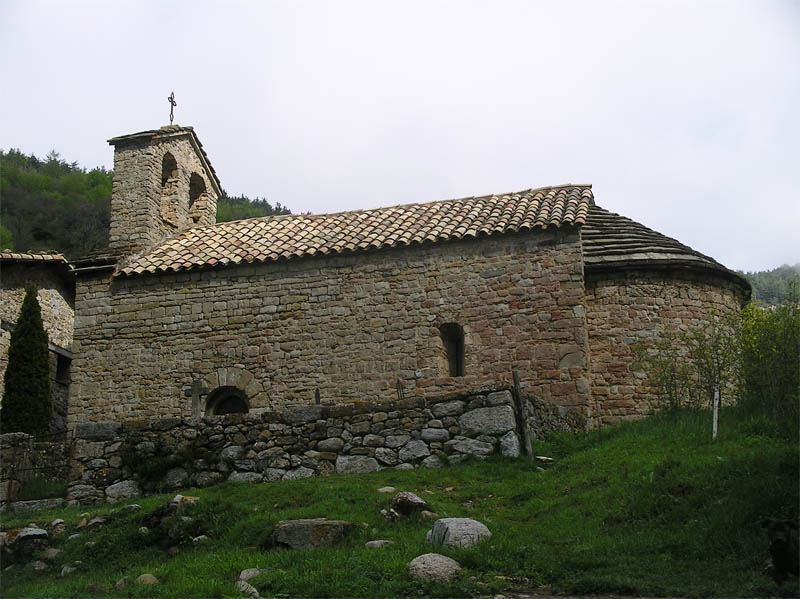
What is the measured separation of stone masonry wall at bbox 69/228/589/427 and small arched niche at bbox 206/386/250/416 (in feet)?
0.84

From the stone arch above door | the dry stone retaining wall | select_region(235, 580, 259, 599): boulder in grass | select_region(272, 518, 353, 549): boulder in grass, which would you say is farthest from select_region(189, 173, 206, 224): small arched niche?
select_region(235, 580, 259, 599): boulder in grass

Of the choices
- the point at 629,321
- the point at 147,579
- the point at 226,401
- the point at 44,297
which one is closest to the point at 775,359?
the point at 629,321

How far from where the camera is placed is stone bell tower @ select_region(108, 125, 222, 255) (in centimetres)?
2036

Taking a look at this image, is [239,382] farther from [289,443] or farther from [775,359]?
[775,359]

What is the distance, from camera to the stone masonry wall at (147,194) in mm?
20344

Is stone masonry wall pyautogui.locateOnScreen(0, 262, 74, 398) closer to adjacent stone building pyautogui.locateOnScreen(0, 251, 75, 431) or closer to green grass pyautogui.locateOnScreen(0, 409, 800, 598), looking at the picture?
adjacent stone building pyautogui.locateOnScreen(0, 251, 75, 431)

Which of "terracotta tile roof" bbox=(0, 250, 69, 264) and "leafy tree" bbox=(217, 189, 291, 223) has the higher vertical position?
"leafy tree" bbox=(217, 189, 291, 223)

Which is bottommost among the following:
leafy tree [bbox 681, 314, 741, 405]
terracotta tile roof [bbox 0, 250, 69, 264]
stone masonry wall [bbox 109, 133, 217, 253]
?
leafy tree [bbox 681, 314, 741, 405]

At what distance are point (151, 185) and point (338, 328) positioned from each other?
20.2 ft

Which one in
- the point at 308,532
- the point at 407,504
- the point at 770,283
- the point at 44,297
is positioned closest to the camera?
the point at 308,532

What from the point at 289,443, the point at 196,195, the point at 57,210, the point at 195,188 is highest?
the point at 57,210

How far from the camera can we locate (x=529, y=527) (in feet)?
31.2

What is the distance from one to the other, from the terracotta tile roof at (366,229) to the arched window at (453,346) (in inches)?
67.4

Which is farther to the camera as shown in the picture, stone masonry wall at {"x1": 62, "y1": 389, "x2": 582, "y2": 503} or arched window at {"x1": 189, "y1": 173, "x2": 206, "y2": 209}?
arched window at {"x1": 189, "y1": 173, "x2": 206, "y2": 209}
